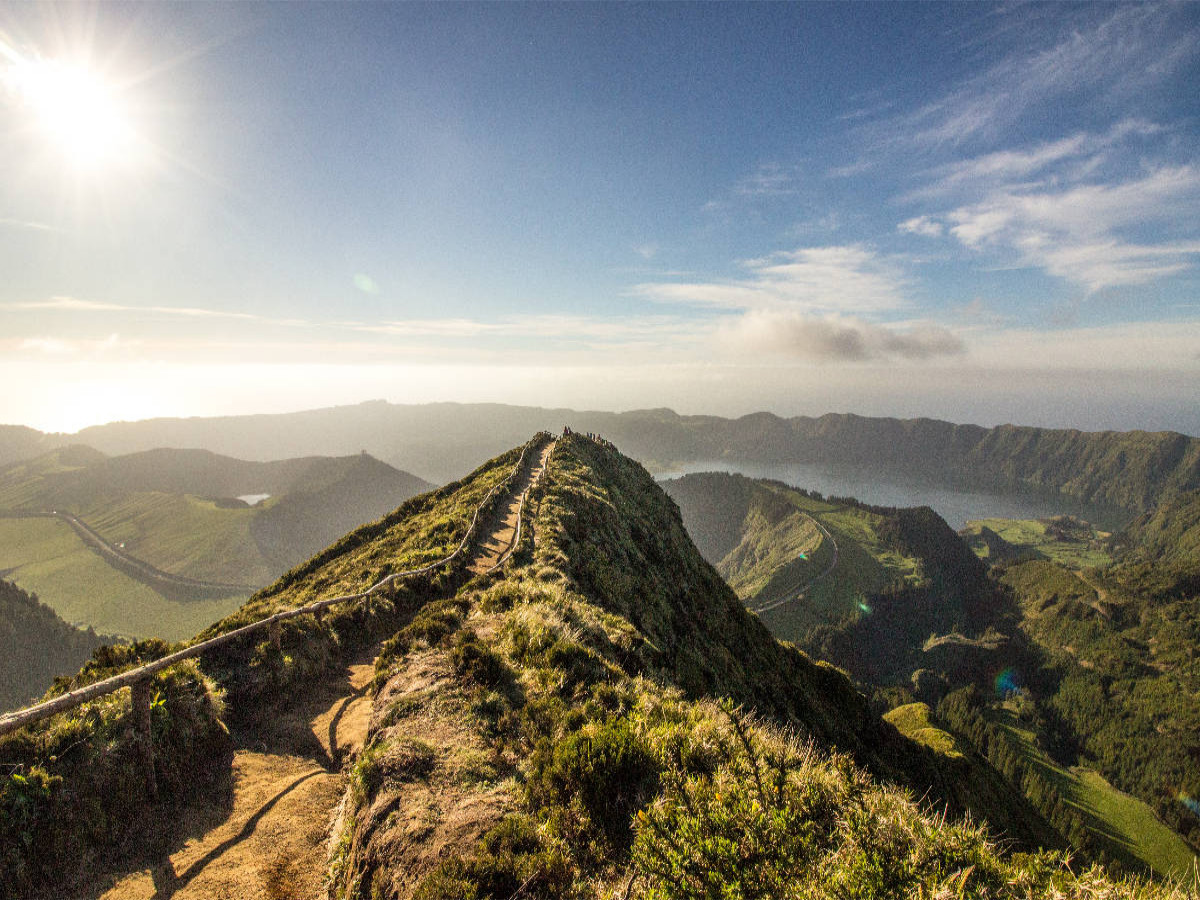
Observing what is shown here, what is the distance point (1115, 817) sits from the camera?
114562 mm

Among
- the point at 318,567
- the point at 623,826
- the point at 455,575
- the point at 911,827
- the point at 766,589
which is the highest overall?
the point at 911,827

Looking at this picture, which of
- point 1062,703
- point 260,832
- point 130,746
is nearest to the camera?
point 260,832

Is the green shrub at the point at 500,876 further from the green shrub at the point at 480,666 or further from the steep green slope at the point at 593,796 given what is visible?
the green shrub at the point at 480,666

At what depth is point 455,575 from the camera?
20438mm

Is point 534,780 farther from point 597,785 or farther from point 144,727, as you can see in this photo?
point 144,727

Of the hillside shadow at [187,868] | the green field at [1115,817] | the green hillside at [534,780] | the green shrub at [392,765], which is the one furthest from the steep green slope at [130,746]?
the green field at [1115,817]

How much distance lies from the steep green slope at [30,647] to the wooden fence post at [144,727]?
187 metres

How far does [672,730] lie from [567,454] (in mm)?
35593

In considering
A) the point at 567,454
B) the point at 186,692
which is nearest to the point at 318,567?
the point at 567,454

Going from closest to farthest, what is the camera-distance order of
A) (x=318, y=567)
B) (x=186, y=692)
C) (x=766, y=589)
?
(x=186, y=692)
(x=318, y=567)
(x=766, y=589)

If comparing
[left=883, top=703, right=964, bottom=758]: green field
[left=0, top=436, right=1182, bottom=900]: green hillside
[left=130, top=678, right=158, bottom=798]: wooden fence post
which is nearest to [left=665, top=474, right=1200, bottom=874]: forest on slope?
[left=883, top=703, right=964, bottom=758]: green field

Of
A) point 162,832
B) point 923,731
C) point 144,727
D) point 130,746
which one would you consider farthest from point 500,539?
point 923,731

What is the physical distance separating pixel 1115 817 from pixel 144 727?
193 meters

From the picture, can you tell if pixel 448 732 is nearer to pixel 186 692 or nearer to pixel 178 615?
pixel 186 692
